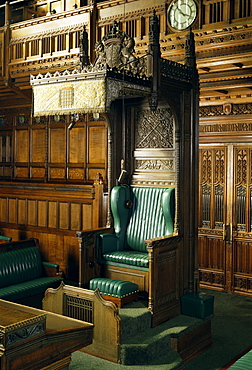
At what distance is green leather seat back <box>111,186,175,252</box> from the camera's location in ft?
19.1

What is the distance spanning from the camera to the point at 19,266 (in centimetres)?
620

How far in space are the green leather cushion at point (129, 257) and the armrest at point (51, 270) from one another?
1.01 m

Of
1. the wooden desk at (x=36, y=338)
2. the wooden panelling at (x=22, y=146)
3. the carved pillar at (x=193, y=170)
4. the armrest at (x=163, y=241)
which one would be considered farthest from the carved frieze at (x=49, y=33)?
the wooden desk at (x=36, y=338)

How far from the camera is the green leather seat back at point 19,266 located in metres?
5.98

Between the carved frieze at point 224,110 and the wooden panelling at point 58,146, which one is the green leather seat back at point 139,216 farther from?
the wooden panelling at point 58,146

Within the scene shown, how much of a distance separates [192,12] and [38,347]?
178 inches

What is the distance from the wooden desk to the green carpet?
3.94 feet

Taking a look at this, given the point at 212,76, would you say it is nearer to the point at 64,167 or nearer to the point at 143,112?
the point at 143,112

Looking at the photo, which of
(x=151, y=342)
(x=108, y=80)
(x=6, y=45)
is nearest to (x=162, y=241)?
(x=151, y=342)

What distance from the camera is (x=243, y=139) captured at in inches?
292

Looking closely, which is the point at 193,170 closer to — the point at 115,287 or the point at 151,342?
the point at 115,287

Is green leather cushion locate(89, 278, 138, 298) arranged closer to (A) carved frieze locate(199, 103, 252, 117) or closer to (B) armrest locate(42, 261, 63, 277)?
(B) armrest locate(42, 261, 63, 277)

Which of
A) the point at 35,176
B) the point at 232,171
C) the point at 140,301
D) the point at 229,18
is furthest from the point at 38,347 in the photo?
the point at 35,176

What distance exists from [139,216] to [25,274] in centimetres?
163
